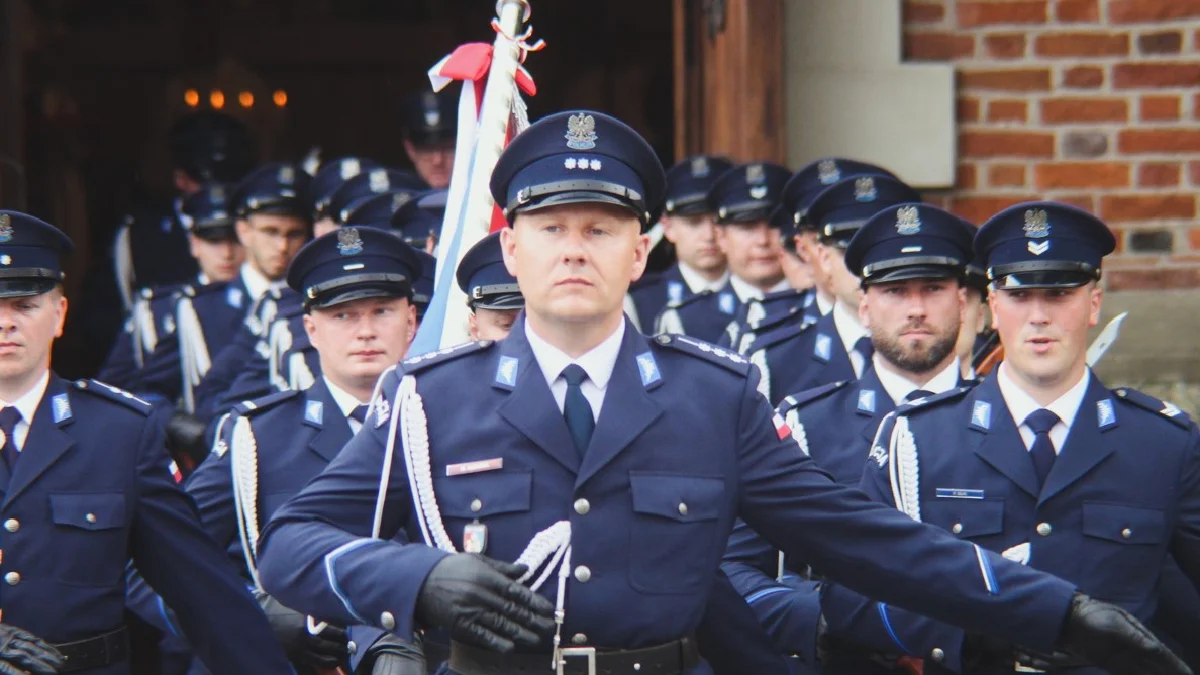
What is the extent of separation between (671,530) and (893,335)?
194 cm

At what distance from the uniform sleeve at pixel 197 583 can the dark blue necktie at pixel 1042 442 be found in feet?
5.96

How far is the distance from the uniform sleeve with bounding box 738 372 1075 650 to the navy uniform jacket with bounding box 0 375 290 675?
159cm

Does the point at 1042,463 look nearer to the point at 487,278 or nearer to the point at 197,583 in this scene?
the point at 487,278

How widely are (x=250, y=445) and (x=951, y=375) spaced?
1.87 meters

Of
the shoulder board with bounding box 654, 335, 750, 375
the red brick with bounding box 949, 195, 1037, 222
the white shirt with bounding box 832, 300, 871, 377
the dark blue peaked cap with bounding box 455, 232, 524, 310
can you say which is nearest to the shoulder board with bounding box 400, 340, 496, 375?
the shoulder board with bounding box 654, 335, 750, 375

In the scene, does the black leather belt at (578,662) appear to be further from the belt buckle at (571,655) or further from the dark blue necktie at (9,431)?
the dark blue necktie at (9,431)

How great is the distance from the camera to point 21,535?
500 cm

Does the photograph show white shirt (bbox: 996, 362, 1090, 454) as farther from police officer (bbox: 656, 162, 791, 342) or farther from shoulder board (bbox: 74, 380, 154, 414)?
police officer (bbox: 656, 162, 791, 342)

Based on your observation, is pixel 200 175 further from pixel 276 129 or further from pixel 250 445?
pixel 250 445

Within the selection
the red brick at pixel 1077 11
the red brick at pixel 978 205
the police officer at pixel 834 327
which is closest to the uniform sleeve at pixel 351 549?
the police officer at pixel 834 327

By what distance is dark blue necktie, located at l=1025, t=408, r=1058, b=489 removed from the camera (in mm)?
4730

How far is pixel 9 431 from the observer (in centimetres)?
510

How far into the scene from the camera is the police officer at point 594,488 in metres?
3.76

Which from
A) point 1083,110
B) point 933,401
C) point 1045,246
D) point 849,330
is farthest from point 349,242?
point 1083,110
